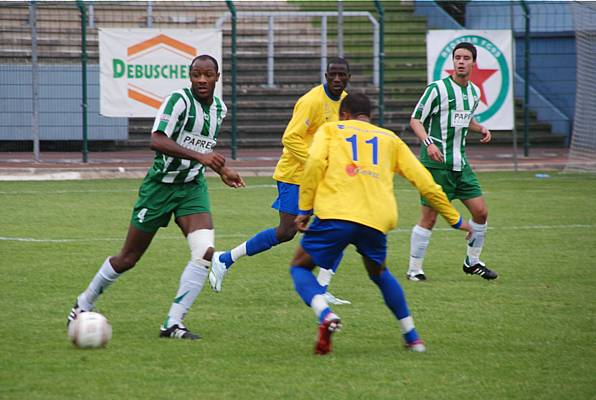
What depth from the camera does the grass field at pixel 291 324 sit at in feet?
19.8

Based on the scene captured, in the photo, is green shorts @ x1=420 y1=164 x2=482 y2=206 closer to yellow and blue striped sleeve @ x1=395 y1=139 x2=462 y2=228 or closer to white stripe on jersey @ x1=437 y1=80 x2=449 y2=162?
white stripe on jersey @ x1=437 y1=80 x2=449 y2=162

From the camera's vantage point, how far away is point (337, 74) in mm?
8688

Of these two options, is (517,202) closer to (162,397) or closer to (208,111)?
(208,111)

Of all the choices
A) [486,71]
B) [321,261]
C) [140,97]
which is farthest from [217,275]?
[486,71]

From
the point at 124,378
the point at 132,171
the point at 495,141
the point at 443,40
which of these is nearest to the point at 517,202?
the point at 443,40

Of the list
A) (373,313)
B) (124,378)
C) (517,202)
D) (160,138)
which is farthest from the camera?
(517,202)

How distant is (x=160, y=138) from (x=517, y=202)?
950 centimetres

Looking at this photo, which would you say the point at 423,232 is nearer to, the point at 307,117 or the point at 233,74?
the point at 307,117

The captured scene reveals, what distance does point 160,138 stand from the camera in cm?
714

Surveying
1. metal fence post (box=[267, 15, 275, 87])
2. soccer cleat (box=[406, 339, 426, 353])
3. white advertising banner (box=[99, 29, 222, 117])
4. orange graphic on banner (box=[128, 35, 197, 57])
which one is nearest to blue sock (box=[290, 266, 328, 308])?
soccer cleat (box=[406, 339, 426, 353])

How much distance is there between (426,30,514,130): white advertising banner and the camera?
808 inches

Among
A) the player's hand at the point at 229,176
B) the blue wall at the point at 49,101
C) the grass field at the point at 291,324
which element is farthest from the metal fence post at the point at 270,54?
the player's hand at the point at 229,176

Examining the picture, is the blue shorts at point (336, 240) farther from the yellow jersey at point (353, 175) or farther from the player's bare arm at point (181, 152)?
the player's bare arm at point (181, 152)

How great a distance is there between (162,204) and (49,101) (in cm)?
1452
